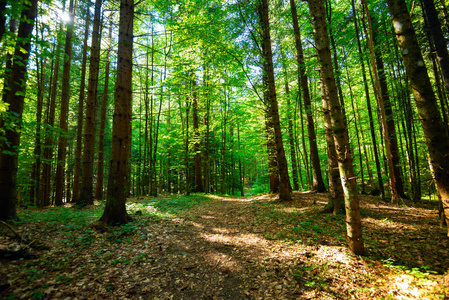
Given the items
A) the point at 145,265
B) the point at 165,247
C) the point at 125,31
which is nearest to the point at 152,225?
the point at 165,247

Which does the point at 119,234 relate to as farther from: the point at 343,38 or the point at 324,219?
the point at 343,38

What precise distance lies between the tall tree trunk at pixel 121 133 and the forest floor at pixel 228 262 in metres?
0.63

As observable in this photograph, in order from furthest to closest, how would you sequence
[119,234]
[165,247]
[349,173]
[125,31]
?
1. [125,31]
2. [119,234]
3. [165,247]
4. [349,173]

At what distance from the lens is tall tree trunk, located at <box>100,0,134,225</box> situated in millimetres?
5543

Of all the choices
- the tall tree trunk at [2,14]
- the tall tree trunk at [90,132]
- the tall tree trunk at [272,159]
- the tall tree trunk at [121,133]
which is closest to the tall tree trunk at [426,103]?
the tall tree trunk at [2,14]

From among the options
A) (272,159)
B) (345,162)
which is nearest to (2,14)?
(345,162)

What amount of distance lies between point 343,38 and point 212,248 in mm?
11080

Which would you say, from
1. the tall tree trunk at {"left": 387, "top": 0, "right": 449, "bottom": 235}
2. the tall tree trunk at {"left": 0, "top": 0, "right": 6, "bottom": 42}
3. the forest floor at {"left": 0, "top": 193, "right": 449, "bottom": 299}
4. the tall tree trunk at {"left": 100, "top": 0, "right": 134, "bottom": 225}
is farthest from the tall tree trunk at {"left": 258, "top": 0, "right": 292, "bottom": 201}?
the tall tree trunk at {"left": 0, "top": 0, "right": 6, "bottom": 42}

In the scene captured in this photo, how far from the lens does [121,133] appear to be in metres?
5.71

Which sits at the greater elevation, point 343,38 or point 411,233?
point 343,38

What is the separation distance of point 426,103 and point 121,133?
734 centimetres

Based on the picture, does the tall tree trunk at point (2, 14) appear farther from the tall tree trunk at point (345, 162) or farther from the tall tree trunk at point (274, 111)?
the tall tree trunk at point (274, 111)

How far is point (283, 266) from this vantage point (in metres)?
3.68

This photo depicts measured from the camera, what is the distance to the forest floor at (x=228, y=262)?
289 cm
